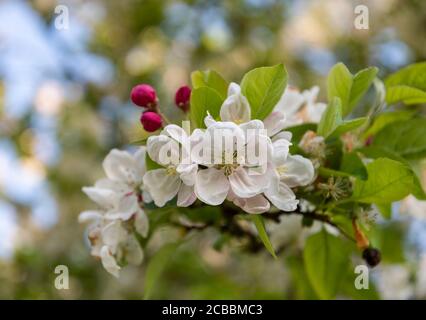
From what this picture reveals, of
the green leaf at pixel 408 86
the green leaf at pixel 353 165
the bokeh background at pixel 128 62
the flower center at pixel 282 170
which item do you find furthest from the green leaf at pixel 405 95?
the bokeh background at pixel 128 62

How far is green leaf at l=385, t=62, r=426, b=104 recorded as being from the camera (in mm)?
837

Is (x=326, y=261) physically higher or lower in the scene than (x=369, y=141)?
lower

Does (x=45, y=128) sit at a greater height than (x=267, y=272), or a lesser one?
greater

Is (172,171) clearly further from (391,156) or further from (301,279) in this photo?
(301,279)

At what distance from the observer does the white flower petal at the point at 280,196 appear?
676 mm

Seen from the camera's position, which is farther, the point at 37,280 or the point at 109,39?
the point at 109,39

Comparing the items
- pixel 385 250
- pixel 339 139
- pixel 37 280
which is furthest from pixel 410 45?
pixel 339 139

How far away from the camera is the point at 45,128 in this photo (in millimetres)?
3043

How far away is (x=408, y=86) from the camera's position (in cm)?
86

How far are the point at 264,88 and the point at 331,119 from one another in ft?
0.31

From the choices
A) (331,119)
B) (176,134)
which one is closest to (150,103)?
(176,134)

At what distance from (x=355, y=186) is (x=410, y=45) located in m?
1.90

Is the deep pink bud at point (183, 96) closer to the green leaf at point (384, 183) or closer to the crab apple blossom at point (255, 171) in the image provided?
the crab apple blossom at point (255, 171)
